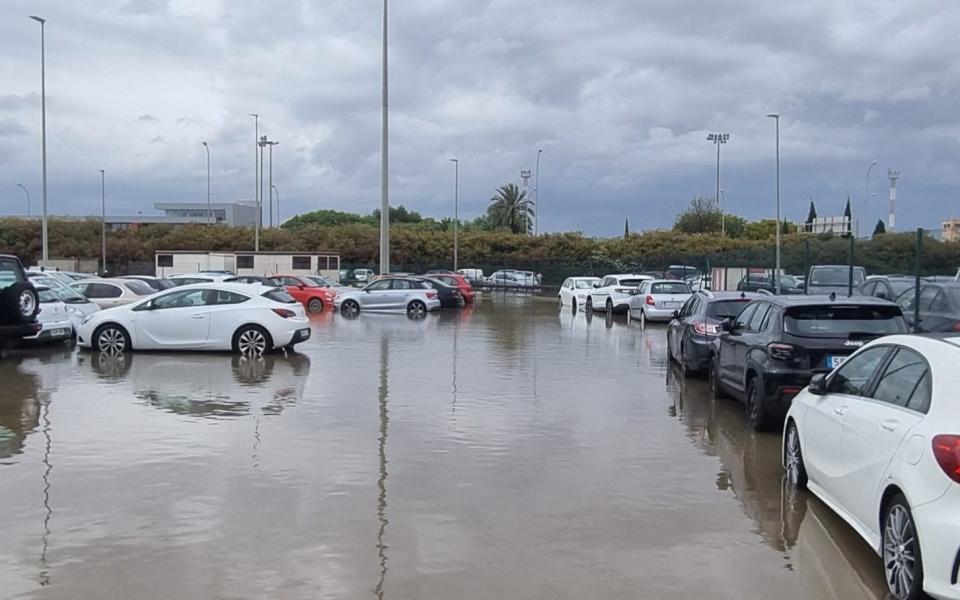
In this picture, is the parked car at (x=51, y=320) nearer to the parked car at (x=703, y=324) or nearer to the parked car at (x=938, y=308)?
the parked car at (x=703, y=324)

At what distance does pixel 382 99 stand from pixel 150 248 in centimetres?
4617

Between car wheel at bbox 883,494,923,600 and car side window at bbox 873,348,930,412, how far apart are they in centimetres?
65

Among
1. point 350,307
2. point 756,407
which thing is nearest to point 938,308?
point 756,407

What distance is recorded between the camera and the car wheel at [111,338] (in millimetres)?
Result: 17438

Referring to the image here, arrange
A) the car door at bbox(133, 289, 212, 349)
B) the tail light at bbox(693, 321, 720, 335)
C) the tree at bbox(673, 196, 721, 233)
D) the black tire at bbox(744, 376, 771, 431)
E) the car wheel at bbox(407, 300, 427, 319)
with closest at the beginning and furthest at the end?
the black tire at bbox(744, 376, 771, 431), the tail light at bbox(693, 321, 720, 335), the car door at bbox(133, 289, 212, 349), the car wheel at bbox(407, 300, 427, 319), the tree at bbox(673, 196, 721, 233)

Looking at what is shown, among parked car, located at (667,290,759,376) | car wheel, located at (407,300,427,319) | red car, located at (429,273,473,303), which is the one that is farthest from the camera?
red car, located at (429,273,473,303)

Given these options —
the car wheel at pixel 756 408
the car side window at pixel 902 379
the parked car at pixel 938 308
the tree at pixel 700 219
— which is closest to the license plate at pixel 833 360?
the car wheel at pixel 756 408

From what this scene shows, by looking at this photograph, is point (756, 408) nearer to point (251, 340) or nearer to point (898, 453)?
point (898, 453)

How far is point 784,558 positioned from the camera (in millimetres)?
6148

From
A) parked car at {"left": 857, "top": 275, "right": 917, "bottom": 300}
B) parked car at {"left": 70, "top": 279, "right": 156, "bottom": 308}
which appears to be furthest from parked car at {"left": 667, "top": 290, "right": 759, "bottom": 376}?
parked car at {"left": 70, "top": 279, "right": 156, "bottom": 308}

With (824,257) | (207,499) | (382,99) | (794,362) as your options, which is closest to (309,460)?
(207,499)

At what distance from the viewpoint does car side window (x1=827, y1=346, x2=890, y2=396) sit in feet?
21.2

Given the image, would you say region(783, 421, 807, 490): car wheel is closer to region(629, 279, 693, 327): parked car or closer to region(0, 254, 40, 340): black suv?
region(0, 254, 40, 340): black suv

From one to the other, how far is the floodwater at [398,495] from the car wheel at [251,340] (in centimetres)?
295
